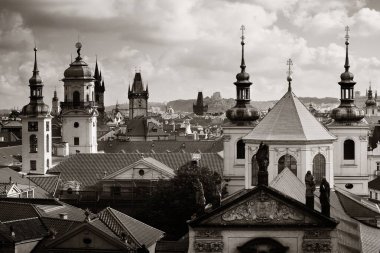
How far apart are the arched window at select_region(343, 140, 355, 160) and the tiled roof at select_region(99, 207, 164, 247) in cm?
1986

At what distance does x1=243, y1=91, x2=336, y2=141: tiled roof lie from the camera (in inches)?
2163

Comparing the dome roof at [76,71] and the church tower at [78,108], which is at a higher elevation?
the dome roof at [76,71]

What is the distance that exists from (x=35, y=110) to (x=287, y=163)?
40733 mm

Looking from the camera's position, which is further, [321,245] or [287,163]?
[287,163]

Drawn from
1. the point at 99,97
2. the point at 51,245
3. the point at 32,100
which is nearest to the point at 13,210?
the point at 51,245

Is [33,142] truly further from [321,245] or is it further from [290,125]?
[321,245]

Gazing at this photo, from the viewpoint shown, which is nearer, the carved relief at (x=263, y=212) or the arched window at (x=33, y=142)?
the carved relief at (x=263, y=212)

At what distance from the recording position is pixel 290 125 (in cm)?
5550

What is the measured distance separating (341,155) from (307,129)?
9.86 m

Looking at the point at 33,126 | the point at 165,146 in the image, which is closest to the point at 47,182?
the point at 33,126

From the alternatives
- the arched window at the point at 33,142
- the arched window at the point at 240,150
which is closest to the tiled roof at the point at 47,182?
the arched window at the point at 33,142

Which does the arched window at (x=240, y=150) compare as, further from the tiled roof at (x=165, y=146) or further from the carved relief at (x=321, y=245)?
the carved relief at (x=321, y=245)

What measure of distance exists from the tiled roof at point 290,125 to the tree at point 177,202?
630cm

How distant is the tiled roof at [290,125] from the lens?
5494 cm
